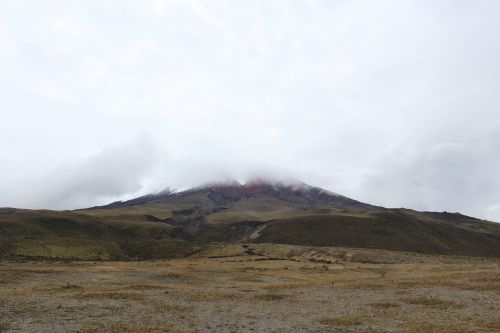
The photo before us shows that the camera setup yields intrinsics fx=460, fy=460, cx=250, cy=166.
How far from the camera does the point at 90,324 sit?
2747cm

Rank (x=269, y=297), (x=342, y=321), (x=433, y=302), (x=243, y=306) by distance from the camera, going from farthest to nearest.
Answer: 1. (x=269, y=297)
2. (x=433, y=302)
3. (x=243, y=306)
4. (x=342, y=321)

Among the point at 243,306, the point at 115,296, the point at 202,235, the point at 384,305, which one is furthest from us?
the point at 202,235

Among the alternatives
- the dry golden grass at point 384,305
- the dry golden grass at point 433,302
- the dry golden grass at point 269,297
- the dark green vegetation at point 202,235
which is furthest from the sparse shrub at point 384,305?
the dark green vegetation at point 202,235

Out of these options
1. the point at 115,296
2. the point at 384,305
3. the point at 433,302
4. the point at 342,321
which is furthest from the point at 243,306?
the point at 433,302

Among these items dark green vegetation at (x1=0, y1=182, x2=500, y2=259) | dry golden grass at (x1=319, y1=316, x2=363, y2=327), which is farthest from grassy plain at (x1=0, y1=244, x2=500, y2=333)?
dark green vegetation at (x1=0, y1=182, x2=500, y2=259)

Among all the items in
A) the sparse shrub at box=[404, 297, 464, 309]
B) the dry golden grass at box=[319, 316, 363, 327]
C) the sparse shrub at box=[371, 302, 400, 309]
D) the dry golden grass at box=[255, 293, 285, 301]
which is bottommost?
the dry golden grass at box=[255, 293, 285, 301]

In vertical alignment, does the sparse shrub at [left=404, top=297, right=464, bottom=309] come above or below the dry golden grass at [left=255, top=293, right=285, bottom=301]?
above

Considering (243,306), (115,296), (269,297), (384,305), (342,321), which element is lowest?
(115,296)

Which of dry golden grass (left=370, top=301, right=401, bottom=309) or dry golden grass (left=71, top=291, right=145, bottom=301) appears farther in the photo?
dry golden grass (left=71, top=291, right=145, bottom=301)

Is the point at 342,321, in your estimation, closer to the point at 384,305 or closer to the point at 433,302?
the point at 384,305

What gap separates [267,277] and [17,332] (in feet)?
143

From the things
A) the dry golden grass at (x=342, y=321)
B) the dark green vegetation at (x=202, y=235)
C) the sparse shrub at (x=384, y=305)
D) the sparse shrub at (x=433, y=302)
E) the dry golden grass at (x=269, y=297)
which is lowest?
the dry golden grass at (x=269, y=297)

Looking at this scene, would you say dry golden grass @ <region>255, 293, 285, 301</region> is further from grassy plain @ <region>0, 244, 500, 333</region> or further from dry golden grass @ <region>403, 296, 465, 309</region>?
dry golden grass @ <region>403, 296, 465, 309</region>

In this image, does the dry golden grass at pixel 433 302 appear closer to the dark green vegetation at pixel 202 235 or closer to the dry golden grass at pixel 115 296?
the dry golden grass at pixel 115 296
